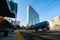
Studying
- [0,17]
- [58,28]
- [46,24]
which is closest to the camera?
[0,17]

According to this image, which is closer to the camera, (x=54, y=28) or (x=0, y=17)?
(x=0, y=17)

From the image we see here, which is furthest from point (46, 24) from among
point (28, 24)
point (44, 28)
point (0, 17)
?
point (28, 24)

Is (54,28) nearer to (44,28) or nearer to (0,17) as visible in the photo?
(44,28)

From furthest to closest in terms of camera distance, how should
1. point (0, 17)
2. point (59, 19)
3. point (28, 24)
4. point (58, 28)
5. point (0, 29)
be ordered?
1. point (28, 24)
2. point (59, 19)
3. point (58, 28)
4. point (0, 17)
5. point (0, 29)

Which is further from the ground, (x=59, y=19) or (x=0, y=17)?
(x=59, y=19)

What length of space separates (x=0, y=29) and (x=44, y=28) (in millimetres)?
35584

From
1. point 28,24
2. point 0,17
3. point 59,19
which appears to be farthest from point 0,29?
point 28,24

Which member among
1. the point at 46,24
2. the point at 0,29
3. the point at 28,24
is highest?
the point at 28,24

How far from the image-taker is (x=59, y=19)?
12125 centimetres

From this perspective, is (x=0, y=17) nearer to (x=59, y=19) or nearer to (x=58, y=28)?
(x=58, y=28)

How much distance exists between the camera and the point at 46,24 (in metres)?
48.4

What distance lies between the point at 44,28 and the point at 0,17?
2410 cm

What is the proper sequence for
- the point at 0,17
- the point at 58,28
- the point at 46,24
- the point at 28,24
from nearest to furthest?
the point at 0,17 < the point at 46,24 < the point at 58,28 < the point at 28,24

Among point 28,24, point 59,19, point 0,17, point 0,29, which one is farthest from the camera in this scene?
point 28,24
